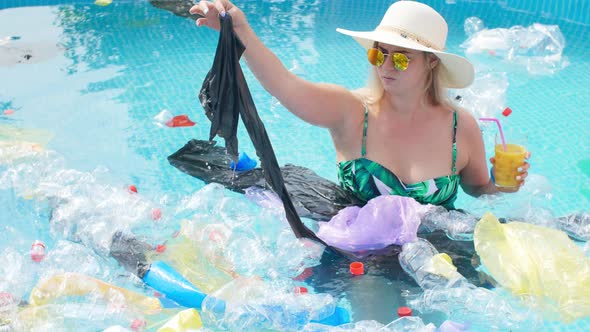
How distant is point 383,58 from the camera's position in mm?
3023

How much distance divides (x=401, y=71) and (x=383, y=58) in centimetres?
11

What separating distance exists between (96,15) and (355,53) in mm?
2785

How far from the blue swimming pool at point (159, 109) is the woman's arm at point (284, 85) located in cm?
69

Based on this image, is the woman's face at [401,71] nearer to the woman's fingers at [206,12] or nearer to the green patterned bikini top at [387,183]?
the green patterned bikini top at [387,183]

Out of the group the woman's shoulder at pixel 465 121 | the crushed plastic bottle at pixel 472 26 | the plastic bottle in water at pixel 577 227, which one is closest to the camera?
the woman's shoulder at pixel 465 121

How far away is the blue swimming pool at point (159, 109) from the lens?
3.55m

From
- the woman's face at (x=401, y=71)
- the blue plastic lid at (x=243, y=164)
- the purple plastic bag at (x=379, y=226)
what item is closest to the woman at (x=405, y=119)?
the woman's face at (x=401, y=71)

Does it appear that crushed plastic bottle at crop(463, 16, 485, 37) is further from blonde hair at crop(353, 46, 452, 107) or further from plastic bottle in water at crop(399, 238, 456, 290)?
plastic bottle in water at crop(399, 238, 456, 290)

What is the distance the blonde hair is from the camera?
10.7 feet

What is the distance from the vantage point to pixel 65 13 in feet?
25.0

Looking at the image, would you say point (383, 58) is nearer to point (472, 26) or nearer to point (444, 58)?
point (444, 58)

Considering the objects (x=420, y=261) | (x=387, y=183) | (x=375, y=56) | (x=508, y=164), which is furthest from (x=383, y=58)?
(x=420, y=261)

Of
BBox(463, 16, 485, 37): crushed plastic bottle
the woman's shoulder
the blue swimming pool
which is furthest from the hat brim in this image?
BBox(463, 16, 485, 37): crushed plastic bottle

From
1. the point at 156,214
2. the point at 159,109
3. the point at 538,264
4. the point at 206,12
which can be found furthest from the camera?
the point at 159,109
